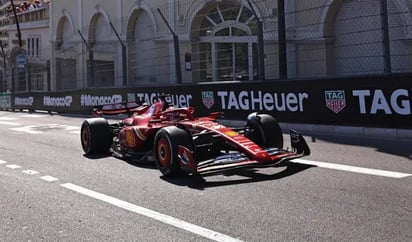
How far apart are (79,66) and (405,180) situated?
29.1 metres

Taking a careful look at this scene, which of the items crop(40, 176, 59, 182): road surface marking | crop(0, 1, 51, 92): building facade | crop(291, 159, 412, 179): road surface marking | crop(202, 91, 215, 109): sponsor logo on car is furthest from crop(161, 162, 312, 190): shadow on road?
crop(0, 1, 51, 92): building facade

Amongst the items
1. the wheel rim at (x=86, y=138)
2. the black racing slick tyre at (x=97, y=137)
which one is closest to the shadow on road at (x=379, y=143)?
the black racing slick tyre at (x=97, y=137)

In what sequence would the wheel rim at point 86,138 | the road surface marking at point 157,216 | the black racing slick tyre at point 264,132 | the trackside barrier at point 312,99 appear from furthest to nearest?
1. the trackside barrier at point 312,99
2. the wheel rim at point 86,138
3. the black racing slick tyre at point 264,132
4. the road surface marking at point 157,216

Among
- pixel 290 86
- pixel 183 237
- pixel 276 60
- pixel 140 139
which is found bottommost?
pixel 183 237

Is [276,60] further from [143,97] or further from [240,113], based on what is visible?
[240,113]

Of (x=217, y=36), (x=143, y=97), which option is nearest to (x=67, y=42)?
(x=217, y=36)

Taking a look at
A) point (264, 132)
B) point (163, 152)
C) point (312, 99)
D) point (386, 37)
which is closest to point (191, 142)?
point (163, 152)

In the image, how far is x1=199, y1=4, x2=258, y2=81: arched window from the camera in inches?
877

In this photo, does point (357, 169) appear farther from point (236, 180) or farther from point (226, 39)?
point (226, 39)

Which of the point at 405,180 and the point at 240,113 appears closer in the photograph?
the point at 405,180

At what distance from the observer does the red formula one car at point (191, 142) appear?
6.83m

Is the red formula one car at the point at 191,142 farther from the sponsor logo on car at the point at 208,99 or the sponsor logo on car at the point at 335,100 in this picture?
the sponsor logo on car at the point at 208,99

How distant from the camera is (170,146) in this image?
6973mm

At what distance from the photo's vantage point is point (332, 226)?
15.8ft
